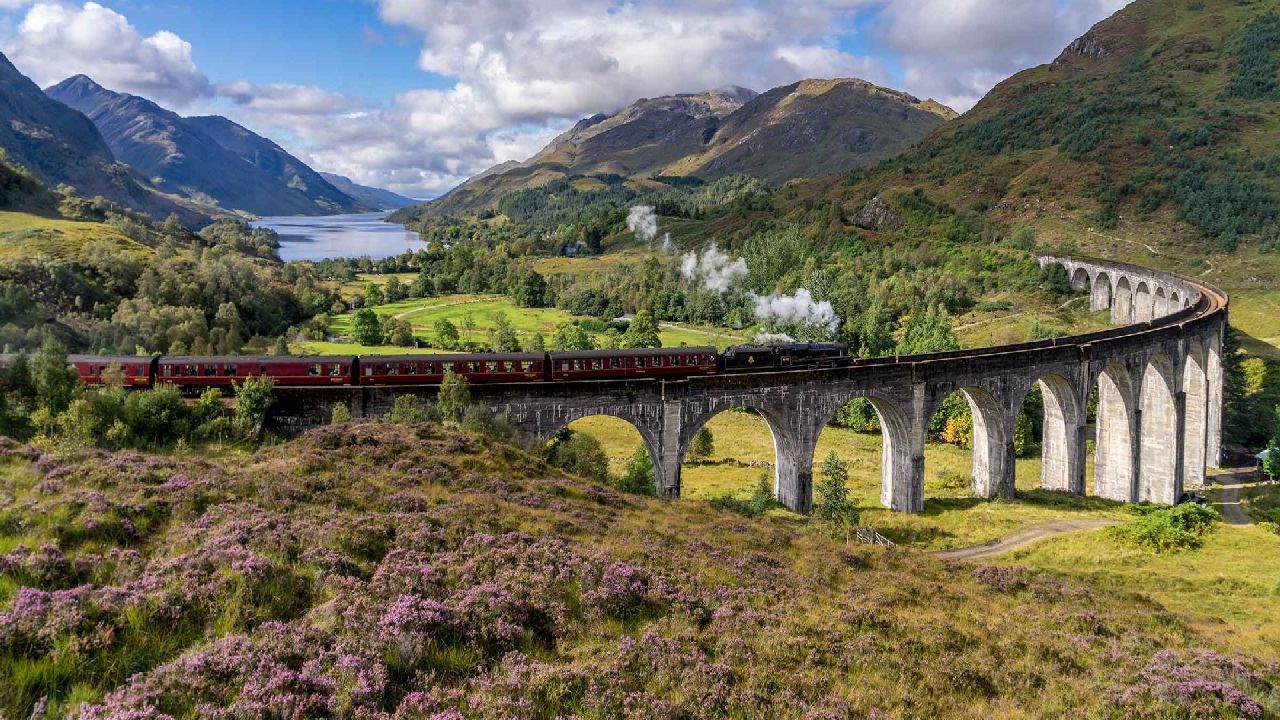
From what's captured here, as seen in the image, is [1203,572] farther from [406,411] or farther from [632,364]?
[406,411]

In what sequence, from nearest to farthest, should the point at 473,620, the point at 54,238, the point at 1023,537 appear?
the point at 473,620 < the point at 1023,537 < the point at 54,238

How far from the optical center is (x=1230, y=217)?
120 m

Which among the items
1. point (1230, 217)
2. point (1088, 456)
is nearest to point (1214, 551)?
point (1088, 456)

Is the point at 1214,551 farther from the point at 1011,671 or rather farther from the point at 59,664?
the point at 59,664

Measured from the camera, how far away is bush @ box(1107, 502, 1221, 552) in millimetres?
37781

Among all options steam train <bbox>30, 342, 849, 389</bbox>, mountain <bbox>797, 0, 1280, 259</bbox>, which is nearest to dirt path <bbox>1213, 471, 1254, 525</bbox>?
steam train <bbox>30, 342, 849, 389</bbox>

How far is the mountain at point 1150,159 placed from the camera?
125625mm

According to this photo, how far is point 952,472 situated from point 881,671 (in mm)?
49443

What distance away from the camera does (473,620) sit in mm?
12703

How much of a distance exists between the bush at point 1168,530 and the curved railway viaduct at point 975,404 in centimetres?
886

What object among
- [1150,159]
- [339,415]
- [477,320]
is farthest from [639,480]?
[1150,159]

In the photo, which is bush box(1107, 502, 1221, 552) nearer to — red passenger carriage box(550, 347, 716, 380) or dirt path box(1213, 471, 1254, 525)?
dirt path box(1213, 471, 1254, 525)

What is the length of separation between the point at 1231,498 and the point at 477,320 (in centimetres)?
10464

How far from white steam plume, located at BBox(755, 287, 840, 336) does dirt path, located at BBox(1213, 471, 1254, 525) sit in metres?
47.4
